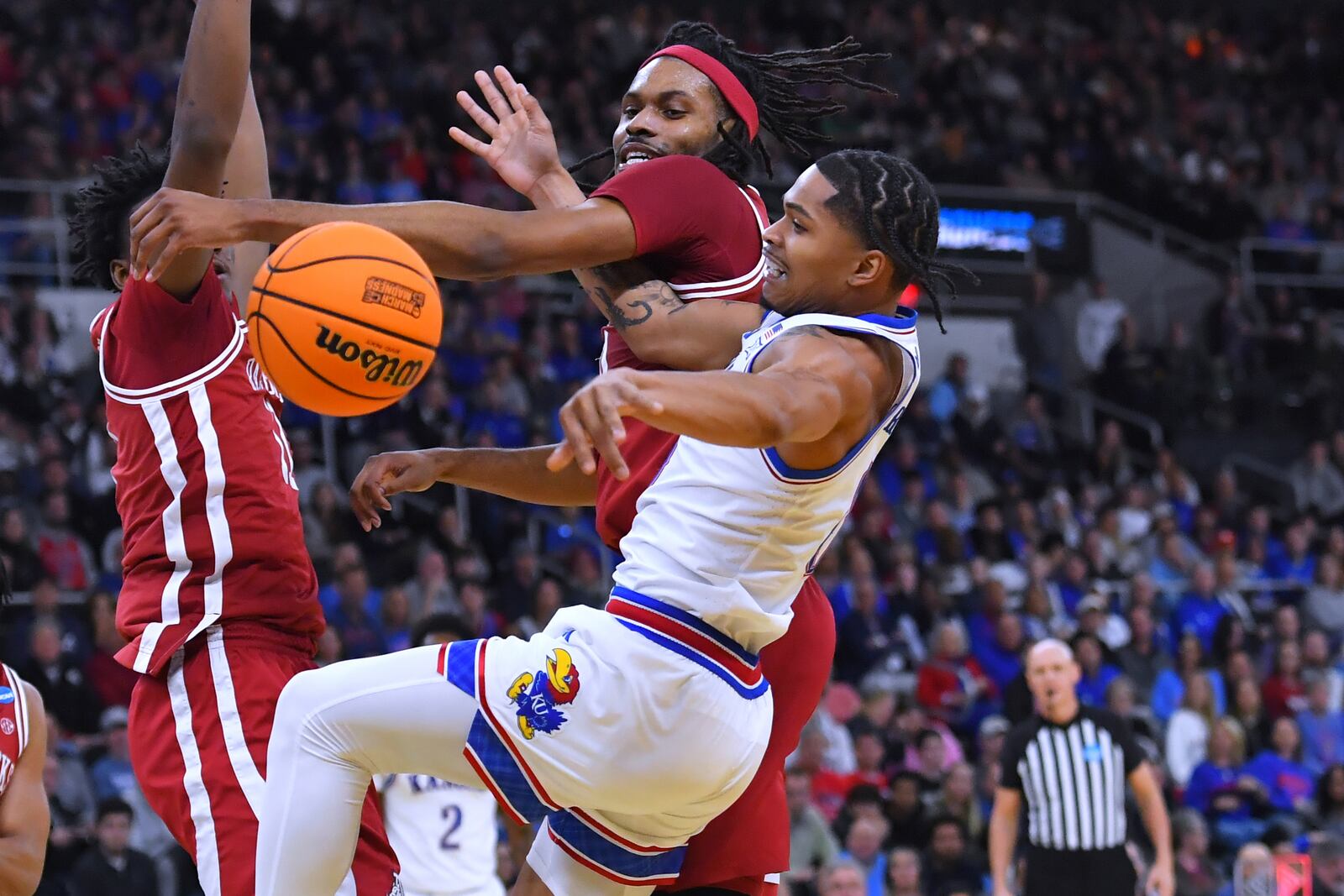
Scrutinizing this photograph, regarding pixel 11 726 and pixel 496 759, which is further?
pixel 11 726

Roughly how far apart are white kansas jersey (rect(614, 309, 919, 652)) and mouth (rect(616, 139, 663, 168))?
33.6 inches

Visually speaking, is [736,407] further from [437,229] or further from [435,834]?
[435,834]

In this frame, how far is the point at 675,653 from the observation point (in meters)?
3.55

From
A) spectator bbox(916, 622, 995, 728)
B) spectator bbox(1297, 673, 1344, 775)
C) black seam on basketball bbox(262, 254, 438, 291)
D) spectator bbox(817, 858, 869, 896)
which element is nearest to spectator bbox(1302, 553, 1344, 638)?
spectator bbox(1297, 673, 1344, 775)

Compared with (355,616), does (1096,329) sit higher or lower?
higher

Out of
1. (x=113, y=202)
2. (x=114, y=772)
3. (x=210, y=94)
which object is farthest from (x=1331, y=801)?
(x=210, y=94)

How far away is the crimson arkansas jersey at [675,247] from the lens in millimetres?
3936

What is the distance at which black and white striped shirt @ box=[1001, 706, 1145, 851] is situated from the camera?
29.1 feet

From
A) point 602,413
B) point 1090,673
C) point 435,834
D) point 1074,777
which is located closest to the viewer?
point 602,413

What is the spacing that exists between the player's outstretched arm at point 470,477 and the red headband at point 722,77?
1013mm

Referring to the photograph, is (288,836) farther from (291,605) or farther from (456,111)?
(456,111)

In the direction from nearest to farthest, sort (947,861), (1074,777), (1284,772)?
(1074,777)
(947,861)
(1284,772)

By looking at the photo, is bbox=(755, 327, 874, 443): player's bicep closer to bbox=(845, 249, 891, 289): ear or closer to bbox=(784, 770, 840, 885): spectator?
bbox=(845, 249, 891, 289): ear

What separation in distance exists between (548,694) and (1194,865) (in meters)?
8.63
